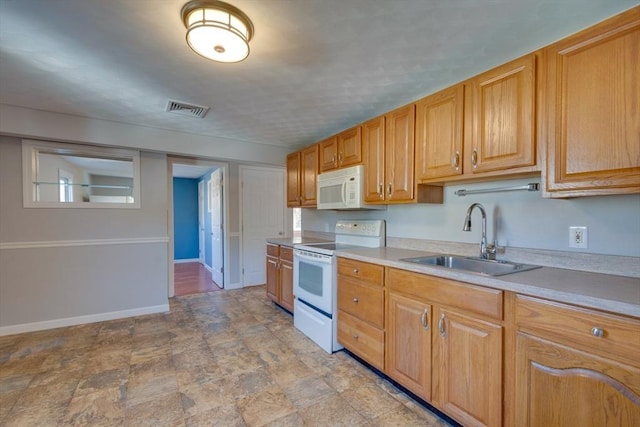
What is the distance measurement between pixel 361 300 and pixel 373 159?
49.0 inches

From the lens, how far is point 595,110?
50.5 inches

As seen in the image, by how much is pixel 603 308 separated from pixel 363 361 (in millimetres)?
1658

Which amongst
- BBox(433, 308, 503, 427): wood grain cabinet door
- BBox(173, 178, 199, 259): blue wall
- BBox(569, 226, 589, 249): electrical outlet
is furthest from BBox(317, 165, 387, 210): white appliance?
BBox(173, 178, 199, 259): blue wall

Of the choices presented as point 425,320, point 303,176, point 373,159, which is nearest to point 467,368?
point 425,320

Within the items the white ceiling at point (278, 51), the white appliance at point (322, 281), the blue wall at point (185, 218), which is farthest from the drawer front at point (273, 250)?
the blue wall at point (185, 218)

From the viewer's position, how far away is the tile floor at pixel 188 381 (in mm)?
1675

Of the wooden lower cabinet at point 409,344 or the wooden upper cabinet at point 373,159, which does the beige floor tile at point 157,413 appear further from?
the wooden upper cabinet at point 373,159

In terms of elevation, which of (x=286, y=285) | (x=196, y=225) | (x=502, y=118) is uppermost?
(x=502, y=118)

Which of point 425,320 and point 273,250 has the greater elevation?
point 273,250

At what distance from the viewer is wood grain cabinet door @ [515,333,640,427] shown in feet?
3.30

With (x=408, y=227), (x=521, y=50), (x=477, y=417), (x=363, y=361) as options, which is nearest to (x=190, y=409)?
(x=363, y=361)

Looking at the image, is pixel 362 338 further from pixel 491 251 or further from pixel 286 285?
pixel 286 285

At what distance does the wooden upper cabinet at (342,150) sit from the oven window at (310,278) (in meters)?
1.11

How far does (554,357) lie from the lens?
3.83 ft
